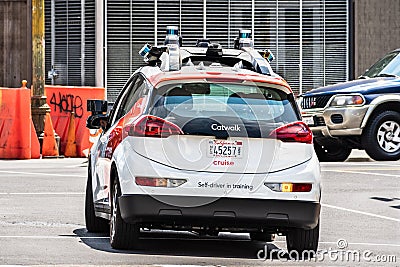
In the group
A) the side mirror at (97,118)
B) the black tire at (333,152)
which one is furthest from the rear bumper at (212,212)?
the black tire at (333,152)

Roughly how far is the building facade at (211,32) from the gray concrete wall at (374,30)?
0.03 metres

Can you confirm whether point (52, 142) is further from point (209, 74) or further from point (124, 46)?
point (209, 74)

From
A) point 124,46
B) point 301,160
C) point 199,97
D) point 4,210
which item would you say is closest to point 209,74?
point 199,97

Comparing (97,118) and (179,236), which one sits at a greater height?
(97,118)

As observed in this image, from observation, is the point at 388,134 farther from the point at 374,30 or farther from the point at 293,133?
the point at 293,133

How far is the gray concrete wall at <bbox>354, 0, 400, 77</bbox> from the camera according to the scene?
30578 millimetres

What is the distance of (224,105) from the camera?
404 inches

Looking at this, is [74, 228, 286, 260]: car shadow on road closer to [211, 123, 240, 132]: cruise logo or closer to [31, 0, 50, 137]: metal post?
[211, 123, 240, 132]: cruise logo

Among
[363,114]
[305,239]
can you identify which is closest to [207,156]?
[305,239]

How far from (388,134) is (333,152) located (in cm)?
160

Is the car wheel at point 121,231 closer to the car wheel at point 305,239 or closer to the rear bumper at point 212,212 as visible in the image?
the rear bumper at point 212,212

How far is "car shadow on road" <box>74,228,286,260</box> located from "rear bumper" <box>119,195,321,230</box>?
419mm

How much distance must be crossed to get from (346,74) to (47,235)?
801 inches

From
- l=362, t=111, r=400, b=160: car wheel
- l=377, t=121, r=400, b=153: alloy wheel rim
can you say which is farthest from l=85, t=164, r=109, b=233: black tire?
l=377, t=121, r=400, b=153: alloy wheel rim
